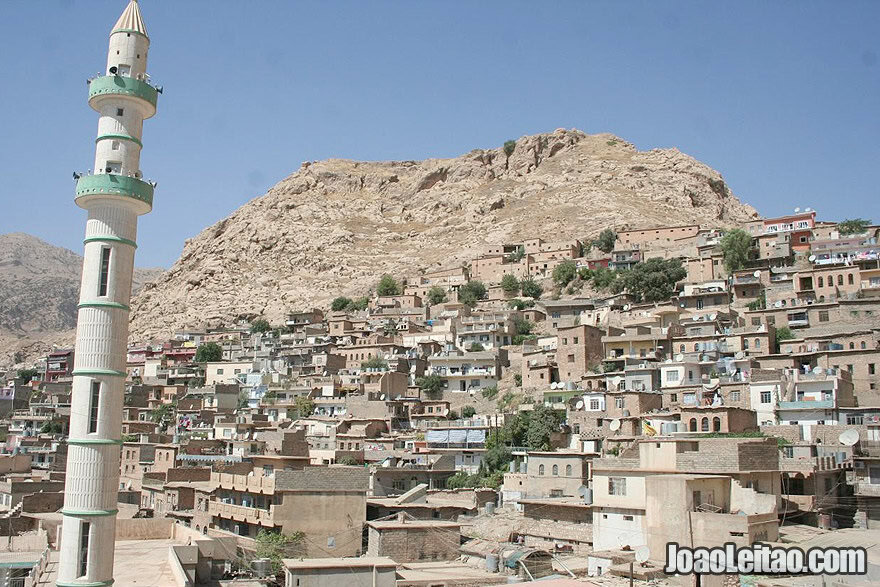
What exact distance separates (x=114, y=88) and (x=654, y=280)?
4663cm

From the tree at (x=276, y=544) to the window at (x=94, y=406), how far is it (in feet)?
28.4

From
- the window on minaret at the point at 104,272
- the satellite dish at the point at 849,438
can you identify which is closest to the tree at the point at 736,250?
the satellite dish at the point at 849,438

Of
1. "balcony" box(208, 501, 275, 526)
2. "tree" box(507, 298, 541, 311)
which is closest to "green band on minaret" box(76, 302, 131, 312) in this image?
"balcony" box(208, 501, 275, 526)

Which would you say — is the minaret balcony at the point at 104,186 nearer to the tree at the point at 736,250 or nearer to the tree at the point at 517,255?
the tree at the point at 736,250

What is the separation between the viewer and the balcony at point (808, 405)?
34500mm

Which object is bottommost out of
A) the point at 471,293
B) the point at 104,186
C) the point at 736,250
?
the point at 104,186

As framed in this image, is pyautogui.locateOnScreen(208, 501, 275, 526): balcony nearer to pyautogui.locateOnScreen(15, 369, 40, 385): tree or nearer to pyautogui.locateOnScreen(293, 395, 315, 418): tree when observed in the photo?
pyautogui.locateOnScreen(293, 395, 315, 418): tree

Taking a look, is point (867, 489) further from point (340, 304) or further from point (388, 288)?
point (340, 304)

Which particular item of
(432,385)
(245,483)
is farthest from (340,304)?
(245,483)

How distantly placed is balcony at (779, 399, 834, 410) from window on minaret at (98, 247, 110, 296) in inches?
1022

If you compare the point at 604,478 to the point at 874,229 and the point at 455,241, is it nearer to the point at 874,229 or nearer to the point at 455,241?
the point at 874,229

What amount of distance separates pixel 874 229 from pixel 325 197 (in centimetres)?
8754

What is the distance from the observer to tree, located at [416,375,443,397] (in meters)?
53.8

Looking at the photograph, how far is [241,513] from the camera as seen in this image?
3067 cm
